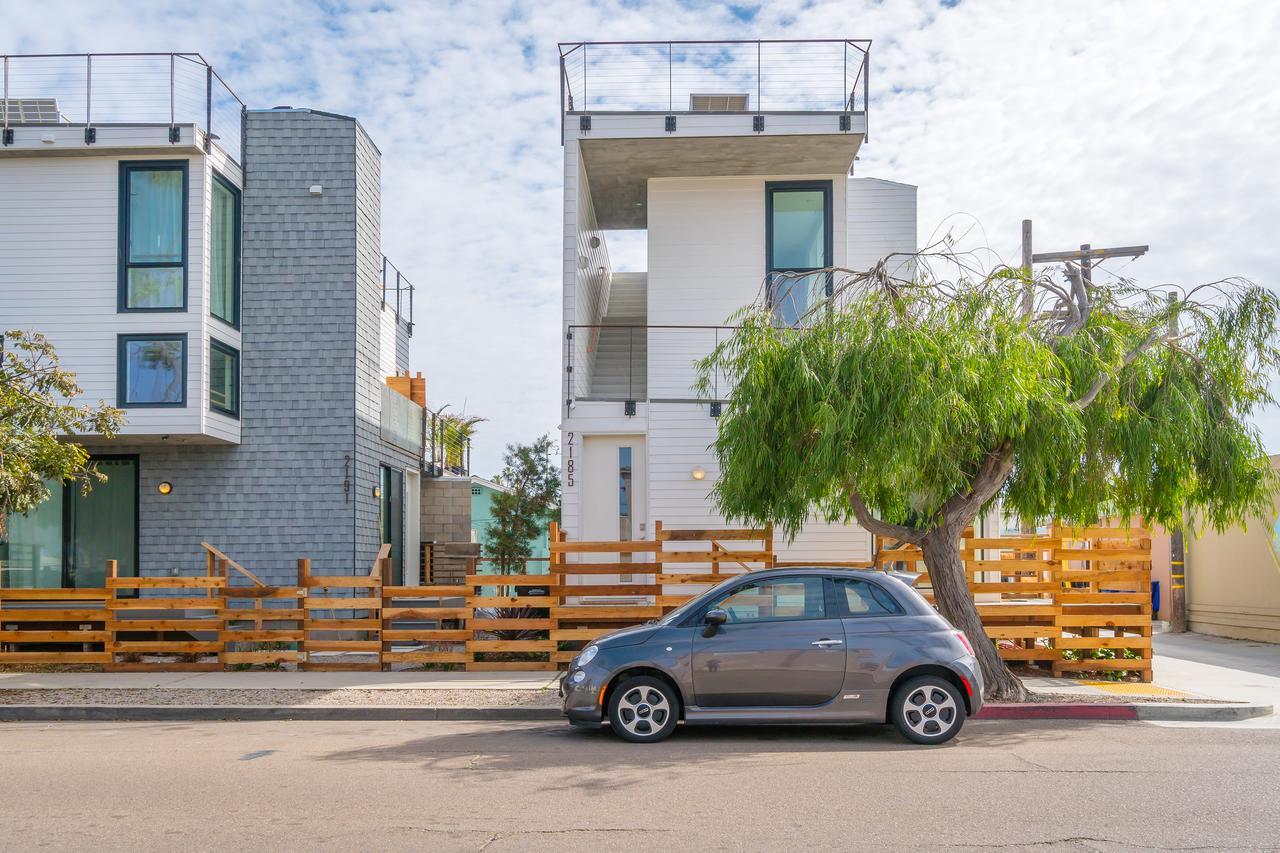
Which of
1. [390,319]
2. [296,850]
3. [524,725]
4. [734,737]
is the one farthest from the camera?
[390,319]

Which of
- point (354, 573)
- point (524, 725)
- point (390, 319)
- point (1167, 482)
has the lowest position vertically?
point (524, 725)

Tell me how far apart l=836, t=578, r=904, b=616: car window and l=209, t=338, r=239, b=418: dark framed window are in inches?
425

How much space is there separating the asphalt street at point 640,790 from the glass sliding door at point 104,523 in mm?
7967

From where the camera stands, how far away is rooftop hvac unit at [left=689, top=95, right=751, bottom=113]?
17828mm

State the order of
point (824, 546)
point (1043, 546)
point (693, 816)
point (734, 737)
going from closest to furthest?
1. point (693, 816)
2. point (734, 737)
3. point (1043, 546)
4. point (824, 546)

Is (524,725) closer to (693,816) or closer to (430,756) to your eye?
(430,756)

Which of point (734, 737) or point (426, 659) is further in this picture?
point (426, 659)

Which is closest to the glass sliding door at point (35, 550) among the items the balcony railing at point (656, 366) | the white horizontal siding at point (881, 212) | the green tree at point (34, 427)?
the green tree at point (34, 427)

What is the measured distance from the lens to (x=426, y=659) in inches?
563

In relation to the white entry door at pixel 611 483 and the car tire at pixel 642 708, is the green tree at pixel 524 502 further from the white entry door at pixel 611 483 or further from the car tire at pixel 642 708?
the car tire at pixel 642 708

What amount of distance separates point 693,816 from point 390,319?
17516 mm

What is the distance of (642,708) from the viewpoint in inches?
376

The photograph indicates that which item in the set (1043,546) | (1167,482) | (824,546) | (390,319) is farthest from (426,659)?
(390,319)

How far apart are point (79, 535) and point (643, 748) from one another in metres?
12.3
